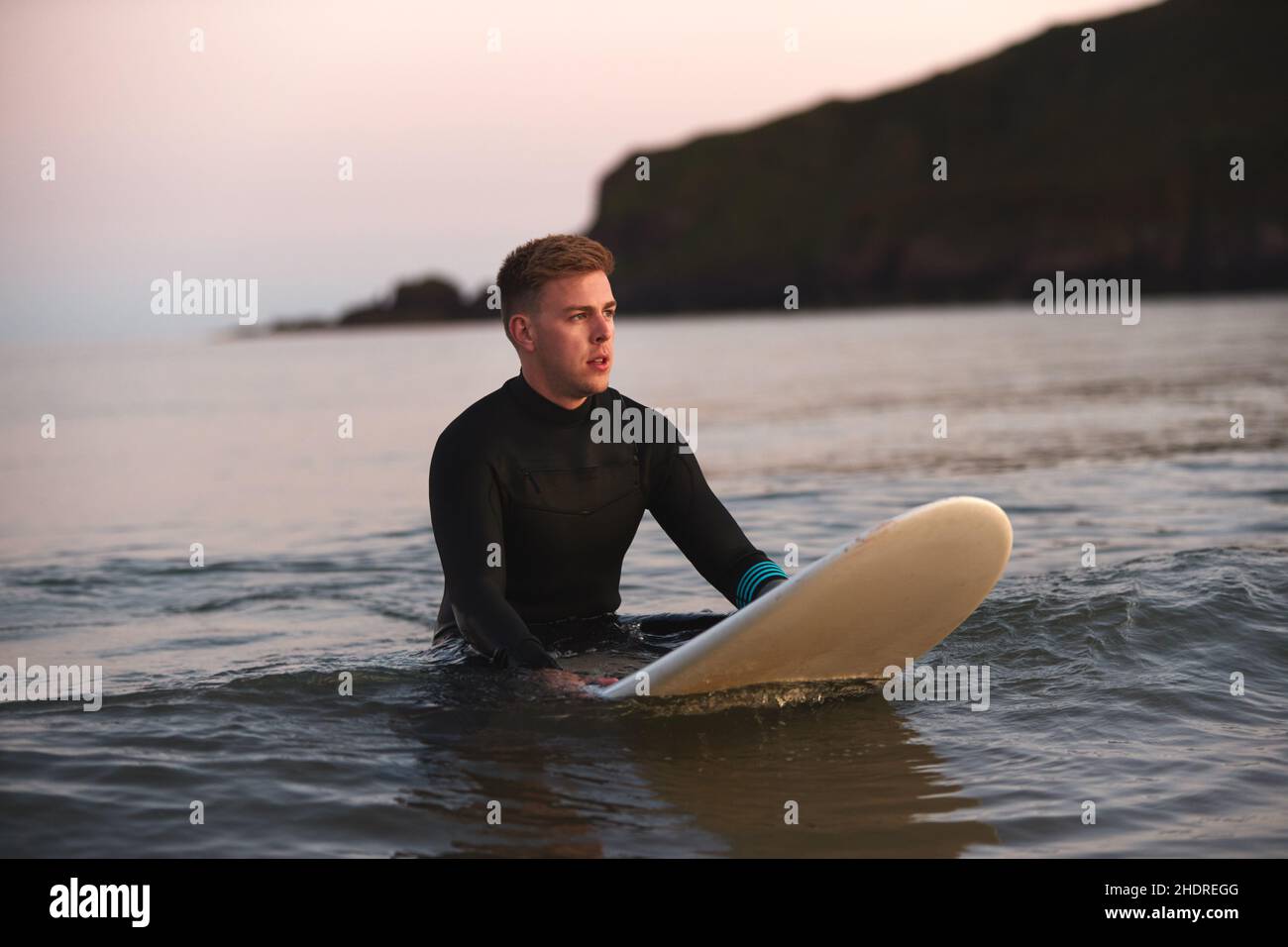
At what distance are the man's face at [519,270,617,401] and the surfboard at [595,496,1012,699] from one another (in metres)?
1.21

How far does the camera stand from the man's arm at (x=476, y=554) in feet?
17.0

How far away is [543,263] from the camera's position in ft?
18.0

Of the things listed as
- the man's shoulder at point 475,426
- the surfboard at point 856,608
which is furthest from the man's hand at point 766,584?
the man's shoulder at point 475,426

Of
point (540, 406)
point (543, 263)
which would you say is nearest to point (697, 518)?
point (540, 406)

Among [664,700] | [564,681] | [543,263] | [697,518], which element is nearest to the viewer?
[564,681]

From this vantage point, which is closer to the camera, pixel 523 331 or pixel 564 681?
pixel 564 681

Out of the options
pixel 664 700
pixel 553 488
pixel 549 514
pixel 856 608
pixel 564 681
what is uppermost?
pixel 553 488

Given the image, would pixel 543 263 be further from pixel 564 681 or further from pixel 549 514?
pixel 564 681

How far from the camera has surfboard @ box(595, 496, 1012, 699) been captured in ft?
16.0

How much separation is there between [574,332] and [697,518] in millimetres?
980

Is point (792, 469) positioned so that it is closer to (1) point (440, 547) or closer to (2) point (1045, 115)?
(1) point (440, 547)

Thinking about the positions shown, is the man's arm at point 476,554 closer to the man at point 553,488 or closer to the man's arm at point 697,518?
the man at point 553,488
